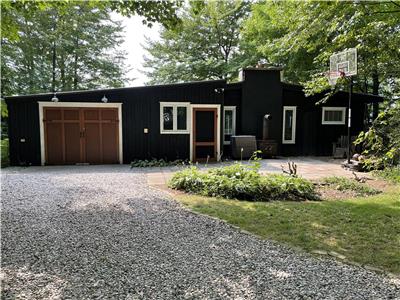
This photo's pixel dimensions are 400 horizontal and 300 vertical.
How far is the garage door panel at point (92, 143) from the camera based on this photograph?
957 centimetres

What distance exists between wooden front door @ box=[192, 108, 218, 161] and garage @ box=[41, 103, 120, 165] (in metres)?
2.60

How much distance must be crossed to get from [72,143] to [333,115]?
9.85 m

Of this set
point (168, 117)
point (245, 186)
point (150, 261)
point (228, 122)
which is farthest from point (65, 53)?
point (150, 261)

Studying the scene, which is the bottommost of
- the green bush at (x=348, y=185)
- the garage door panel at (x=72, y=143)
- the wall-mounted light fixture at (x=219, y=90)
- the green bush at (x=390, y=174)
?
the green bush at (x=348, y=185)

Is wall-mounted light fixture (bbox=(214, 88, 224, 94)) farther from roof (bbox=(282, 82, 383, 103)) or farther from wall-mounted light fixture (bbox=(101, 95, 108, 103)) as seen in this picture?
wall-mounted light fixture (bbox=(101, 95, 108, 103))

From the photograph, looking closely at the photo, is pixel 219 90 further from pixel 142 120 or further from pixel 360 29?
pixel 360 29

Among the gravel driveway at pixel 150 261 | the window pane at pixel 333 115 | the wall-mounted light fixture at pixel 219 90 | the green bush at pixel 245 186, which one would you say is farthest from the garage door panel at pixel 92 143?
the window pane at pixel 333 115

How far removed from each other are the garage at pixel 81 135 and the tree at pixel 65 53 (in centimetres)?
689

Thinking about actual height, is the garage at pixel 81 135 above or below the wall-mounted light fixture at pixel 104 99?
below

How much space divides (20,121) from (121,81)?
12.0 m

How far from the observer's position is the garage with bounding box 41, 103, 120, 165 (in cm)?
935

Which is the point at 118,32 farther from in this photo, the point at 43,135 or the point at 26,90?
the point at 43,135

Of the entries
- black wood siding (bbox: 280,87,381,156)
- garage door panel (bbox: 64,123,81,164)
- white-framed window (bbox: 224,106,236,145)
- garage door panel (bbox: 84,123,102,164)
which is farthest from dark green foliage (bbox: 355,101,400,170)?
garage door panel (bbox: 64,123,81,164)

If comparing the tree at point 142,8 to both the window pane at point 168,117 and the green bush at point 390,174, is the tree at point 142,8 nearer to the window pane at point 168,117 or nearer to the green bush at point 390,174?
the window pane at point 168,117
